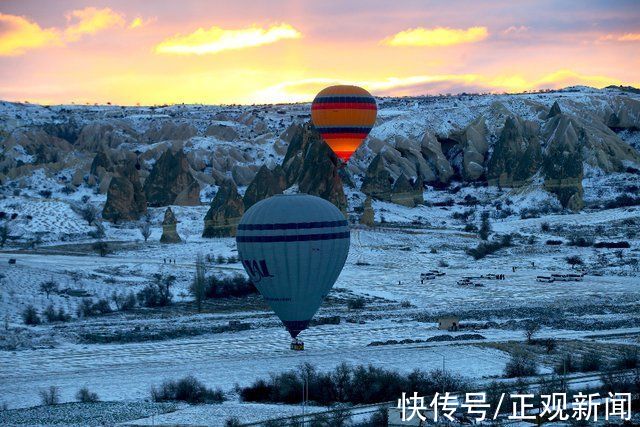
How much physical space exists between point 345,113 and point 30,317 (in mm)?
24181

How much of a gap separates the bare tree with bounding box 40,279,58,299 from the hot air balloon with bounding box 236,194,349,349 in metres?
22.2

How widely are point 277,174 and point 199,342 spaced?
49.6 metres

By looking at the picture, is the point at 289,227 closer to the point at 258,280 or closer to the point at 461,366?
the point at 258,280

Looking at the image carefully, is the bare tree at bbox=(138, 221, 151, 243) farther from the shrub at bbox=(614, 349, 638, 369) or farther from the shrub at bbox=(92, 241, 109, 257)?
the shrub at bbox=(614, 349, 638, 369)

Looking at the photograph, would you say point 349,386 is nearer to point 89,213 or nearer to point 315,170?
point 89,213

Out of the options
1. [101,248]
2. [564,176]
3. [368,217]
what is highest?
[564,176]

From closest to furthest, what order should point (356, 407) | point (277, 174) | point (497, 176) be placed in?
point (356, 407)
point (277, 174)
point (497, 176)

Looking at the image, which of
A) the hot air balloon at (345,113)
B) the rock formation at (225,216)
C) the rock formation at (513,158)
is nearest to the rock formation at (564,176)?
the rock formation at (513,158)

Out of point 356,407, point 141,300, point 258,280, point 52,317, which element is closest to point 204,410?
point 356,407

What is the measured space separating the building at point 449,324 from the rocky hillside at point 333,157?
36.1m

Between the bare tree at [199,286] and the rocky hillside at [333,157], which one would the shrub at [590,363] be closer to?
the bare tree at [199,286]

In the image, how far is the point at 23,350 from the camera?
4822cm

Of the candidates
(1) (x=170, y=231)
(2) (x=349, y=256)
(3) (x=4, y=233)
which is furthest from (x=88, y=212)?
(2) (x=349, y=256)

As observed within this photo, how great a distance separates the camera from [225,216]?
87000 millimetres
